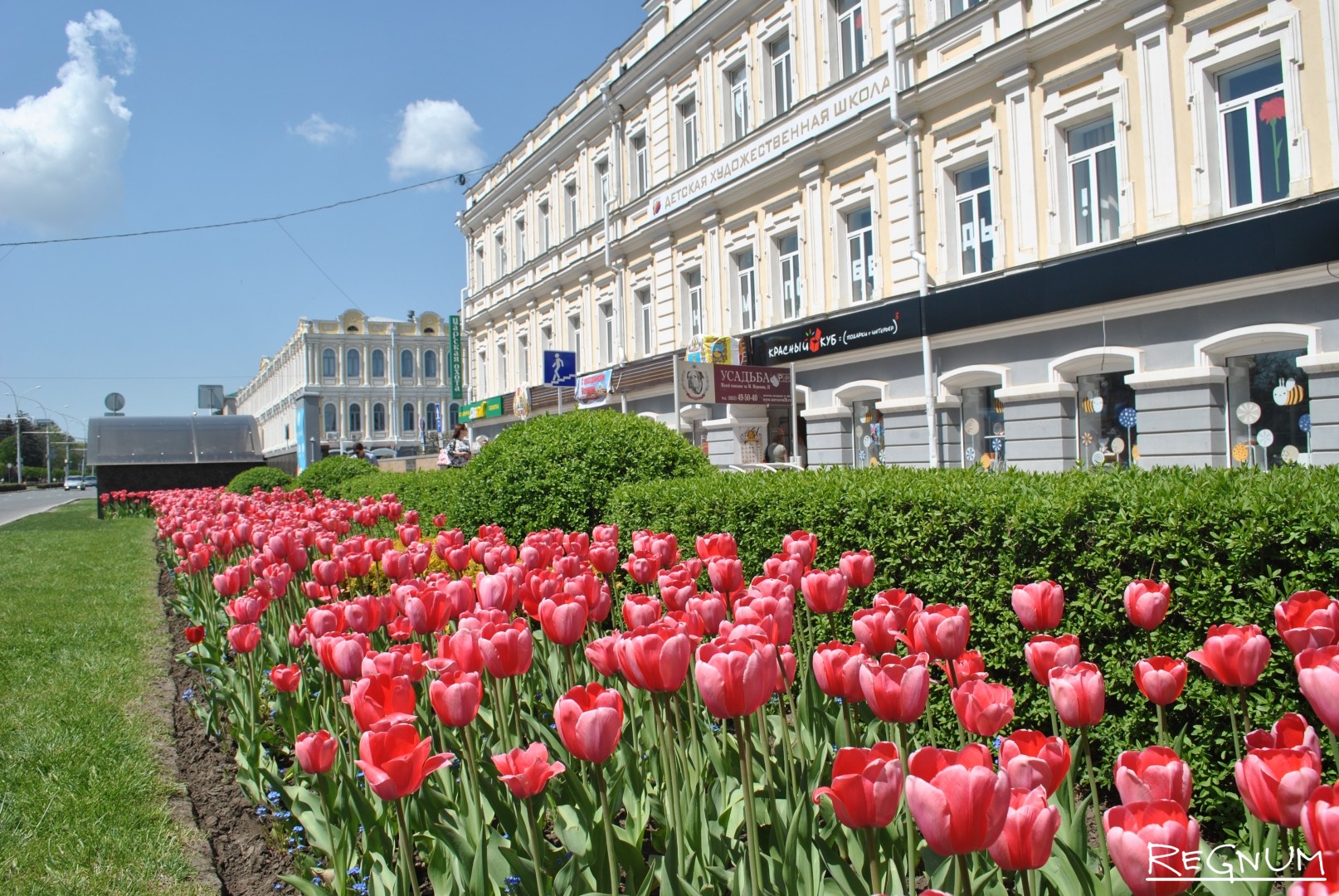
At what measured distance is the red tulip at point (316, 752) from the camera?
6.74 ft

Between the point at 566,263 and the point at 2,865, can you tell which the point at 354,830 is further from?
the point at 566,263

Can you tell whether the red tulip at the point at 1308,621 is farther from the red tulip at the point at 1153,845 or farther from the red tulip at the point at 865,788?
the red tulip at the point at 865,788

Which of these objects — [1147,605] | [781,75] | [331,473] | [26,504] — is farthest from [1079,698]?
[26,504]

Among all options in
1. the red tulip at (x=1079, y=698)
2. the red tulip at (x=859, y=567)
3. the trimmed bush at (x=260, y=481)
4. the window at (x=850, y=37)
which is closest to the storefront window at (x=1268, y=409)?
the window at (x=850, y=37)

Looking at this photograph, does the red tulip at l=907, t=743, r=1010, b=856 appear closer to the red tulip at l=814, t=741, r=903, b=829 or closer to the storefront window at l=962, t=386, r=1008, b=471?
the red tulip at l=814, t=741, r=903, b=829

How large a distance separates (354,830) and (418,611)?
638 mm

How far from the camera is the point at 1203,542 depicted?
126 inches

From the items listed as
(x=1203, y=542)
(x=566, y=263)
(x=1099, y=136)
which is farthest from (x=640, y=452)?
(x=566, y=263)

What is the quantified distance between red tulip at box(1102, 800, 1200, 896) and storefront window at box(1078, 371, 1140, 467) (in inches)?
503

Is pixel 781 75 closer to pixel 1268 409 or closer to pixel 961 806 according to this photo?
pixel 1268 409

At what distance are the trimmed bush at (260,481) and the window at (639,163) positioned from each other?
12670mm

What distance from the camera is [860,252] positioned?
18.1 meters

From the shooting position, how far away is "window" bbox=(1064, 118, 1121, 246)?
43.8 ft

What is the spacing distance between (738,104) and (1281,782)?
2227cm
